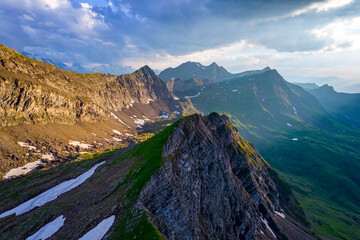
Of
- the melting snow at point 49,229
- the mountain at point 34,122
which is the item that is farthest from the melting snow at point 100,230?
the mountain at point 34,122

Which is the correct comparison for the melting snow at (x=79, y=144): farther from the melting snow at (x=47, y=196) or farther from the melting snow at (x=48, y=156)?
the melting snow at (x=47, y=196)

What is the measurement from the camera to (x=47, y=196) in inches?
2197

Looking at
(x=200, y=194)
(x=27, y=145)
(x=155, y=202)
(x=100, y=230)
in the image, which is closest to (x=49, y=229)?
(x=100, y=230)

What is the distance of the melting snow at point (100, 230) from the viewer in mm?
28025

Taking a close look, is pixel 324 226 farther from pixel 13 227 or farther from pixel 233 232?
pixel 13 227

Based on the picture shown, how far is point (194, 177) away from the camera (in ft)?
154

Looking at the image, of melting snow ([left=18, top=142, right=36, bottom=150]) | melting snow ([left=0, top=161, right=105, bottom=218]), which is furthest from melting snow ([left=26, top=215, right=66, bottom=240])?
melting snow ([left=18, top=142, right=36, bottom=150])

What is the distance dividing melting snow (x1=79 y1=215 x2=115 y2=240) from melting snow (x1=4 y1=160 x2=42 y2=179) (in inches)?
4957

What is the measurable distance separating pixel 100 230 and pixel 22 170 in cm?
13097

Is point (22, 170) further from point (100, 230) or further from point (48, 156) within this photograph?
point (100, 230)

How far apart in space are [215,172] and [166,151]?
22.6 m

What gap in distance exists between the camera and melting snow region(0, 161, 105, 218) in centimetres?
5316

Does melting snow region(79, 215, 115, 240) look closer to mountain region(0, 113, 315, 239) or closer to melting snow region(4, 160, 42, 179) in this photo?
mountain region(0, 113, 315, 239)

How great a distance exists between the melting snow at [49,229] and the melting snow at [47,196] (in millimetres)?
17149
